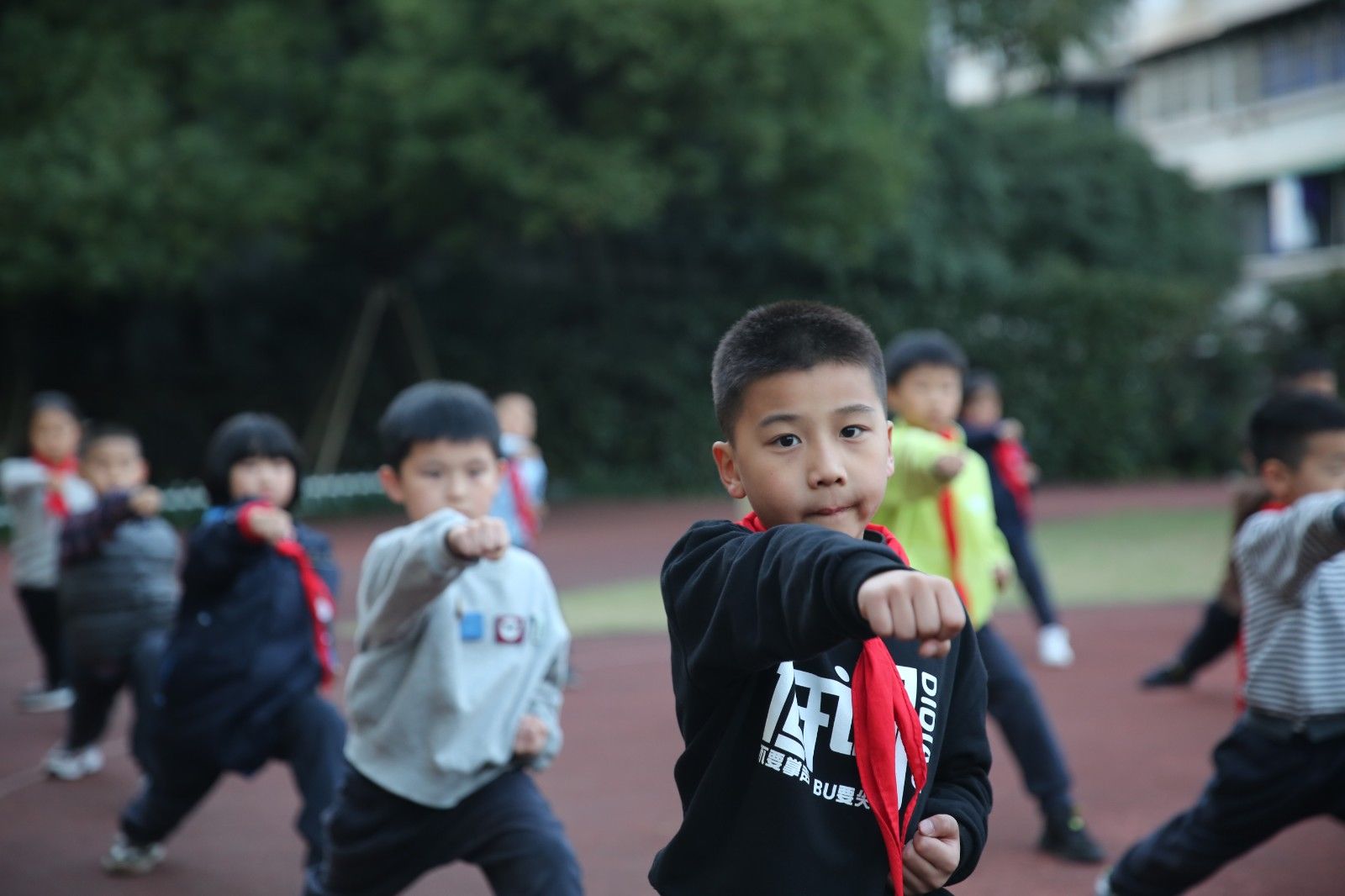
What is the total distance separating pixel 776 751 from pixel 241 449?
9.13 feet

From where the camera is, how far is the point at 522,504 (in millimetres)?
7352

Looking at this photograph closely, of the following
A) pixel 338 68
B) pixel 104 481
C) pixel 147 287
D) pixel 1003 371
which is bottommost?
pixel 1003 371

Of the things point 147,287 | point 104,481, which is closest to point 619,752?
point 104,481

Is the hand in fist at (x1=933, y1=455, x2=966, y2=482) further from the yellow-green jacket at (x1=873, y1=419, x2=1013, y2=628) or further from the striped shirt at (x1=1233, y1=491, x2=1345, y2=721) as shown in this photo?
the striped shirt at (x1=1233, y1=491, x2=1345, y2=721)

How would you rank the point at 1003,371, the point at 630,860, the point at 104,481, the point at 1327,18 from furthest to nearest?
the point at 1327,18 → the point at 1003,371 → the point at 104,481 → the point at 630,860

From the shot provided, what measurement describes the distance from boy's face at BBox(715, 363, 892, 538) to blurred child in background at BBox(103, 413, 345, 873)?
2.28 meters

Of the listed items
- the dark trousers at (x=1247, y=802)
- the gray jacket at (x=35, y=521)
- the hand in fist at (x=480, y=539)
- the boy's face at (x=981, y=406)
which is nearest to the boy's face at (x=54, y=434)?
the gray jacket at (x=35, y=521)

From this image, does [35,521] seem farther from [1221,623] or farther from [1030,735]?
[1221,623]

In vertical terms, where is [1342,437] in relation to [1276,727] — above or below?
above

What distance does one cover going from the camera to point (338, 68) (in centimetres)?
1719

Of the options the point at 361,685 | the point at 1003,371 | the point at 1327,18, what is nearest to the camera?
the point at 361,685

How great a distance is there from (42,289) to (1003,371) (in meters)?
14.1

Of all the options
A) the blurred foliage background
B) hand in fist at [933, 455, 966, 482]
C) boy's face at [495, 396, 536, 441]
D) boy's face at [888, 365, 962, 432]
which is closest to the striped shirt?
hand in fist at [933, 455, 966, 482]

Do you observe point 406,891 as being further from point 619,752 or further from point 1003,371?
point 1003,371
